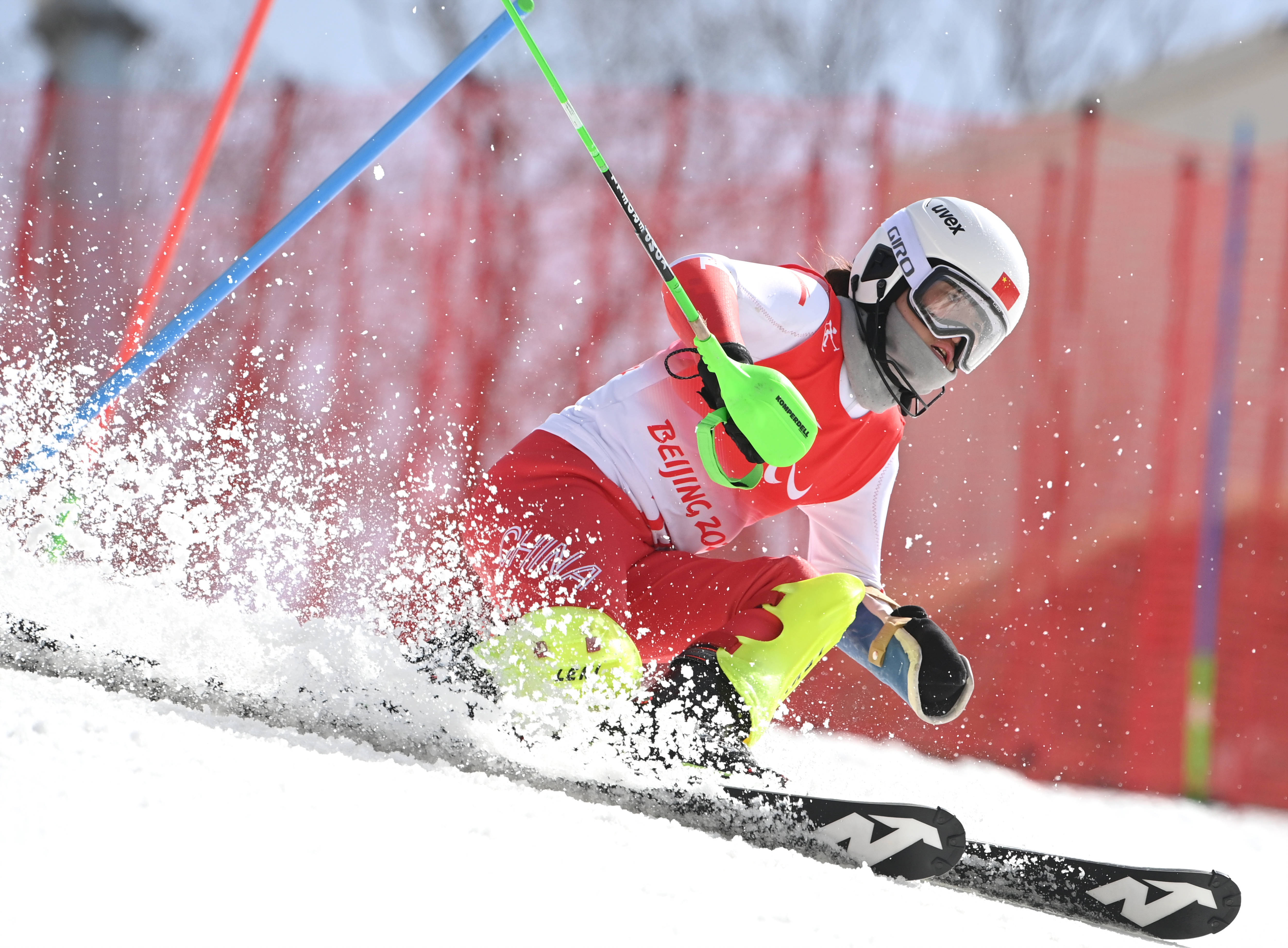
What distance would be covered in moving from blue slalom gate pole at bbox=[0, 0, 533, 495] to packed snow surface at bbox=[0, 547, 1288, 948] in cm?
34

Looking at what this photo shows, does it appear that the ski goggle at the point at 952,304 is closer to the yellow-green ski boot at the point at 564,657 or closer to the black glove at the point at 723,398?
the black glove at the point at 723,398

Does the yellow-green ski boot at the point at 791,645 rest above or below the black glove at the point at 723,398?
below

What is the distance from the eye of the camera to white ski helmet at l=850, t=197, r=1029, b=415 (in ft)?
7.84

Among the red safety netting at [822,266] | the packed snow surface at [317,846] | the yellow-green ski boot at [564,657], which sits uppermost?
the red safety netting at [822,266]

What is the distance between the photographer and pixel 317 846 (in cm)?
126

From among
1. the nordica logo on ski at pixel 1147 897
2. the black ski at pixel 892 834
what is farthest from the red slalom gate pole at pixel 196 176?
the nordica logo on ski at pixel 1147 897

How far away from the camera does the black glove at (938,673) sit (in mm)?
2369

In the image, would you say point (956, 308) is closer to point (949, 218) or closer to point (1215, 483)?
point (949, 218)

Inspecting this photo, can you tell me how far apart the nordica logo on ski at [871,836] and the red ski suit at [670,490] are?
0.44 m

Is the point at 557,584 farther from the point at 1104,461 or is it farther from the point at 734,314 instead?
the point at 1104,461

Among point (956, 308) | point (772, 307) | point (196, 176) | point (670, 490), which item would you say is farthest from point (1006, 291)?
point (196, 176)

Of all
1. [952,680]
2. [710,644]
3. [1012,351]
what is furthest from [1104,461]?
[710,644]

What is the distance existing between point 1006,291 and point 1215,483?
8.62 feet

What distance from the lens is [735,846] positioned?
1777 mm
